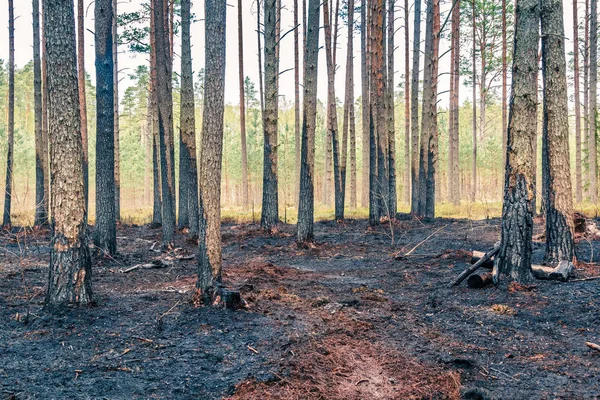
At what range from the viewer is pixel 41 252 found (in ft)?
39.3

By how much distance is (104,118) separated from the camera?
9.77 meters

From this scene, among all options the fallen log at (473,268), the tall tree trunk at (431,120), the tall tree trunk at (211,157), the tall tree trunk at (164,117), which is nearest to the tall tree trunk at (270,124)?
the tall tree trunk at (164,117)

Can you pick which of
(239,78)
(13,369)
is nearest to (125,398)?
(13,369)

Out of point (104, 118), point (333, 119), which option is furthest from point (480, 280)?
point (333, 119)

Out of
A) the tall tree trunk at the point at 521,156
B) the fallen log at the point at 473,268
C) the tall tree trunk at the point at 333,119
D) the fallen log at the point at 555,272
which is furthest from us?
the tall tree trunk at the point at 333,119

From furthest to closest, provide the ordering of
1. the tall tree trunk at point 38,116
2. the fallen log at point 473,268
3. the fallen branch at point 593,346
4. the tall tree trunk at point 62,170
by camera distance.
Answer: the tall tree trunk at point 38,116 → the fallen log at point 473,268 → the tall tree trunk at point 62,170 → the fallen branch at point 593,346

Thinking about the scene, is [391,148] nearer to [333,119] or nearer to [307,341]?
[333,119]

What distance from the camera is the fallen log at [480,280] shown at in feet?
22.7

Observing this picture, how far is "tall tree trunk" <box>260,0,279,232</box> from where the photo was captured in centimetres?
1338

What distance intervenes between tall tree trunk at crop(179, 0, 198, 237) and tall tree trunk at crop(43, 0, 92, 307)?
717 centimetres

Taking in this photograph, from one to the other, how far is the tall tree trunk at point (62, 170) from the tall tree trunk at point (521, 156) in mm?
6032

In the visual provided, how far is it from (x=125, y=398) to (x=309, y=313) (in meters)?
2.89

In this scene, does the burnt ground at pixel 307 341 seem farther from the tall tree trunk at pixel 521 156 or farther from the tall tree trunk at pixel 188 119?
the tall tree trunk at pixel 188 119

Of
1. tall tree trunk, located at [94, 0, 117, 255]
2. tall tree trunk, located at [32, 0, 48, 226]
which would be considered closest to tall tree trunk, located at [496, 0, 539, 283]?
tall tree trunk, located at [94, 0, 117, 255]
